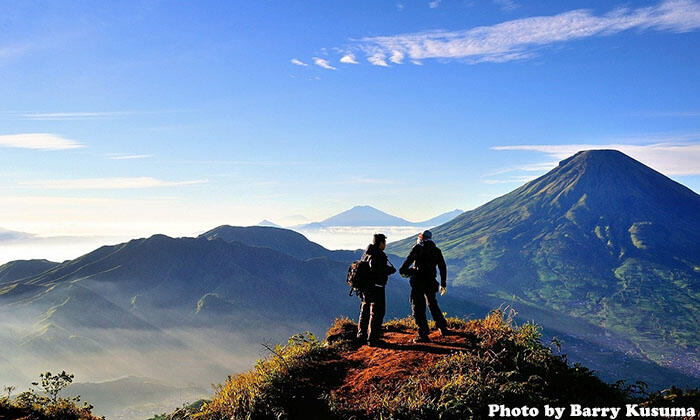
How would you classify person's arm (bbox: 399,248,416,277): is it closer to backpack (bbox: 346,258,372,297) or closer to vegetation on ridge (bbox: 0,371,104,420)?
backpack (bbox: 346,258,372,297)

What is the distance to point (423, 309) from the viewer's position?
1252 cm

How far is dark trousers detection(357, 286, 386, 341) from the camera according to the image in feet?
40.3

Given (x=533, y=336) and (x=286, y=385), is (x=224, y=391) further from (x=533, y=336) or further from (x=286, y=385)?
(x=533, y=336)

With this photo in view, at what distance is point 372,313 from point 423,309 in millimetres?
1333

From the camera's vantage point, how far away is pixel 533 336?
1078cm

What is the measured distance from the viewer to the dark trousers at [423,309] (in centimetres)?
1218

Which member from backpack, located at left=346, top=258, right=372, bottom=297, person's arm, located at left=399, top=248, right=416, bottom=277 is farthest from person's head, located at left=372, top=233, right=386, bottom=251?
person's arm, located at left=399, top=248, right=416, bottom=277

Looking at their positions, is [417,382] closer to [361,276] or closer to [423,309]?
[423,309]

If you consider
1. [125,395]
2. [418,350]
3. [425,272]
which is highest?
[425,272]

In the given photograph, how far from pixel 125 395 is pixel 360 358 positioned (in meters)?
195

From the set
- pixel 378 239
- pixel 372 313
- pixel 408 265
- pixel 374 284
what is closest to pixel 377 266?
pixel 374 284

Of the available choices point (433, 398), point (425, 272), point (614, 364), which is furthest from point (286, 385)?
point (614, 364)

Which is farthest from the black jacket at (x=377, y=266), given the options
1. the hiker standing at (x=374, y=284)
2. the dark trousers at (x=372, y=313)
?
the dark trousers at (x=372, y=313)

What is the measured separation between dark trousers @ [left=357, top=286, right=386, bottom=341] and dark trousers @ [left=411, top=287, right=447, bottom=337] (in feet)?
2.80
